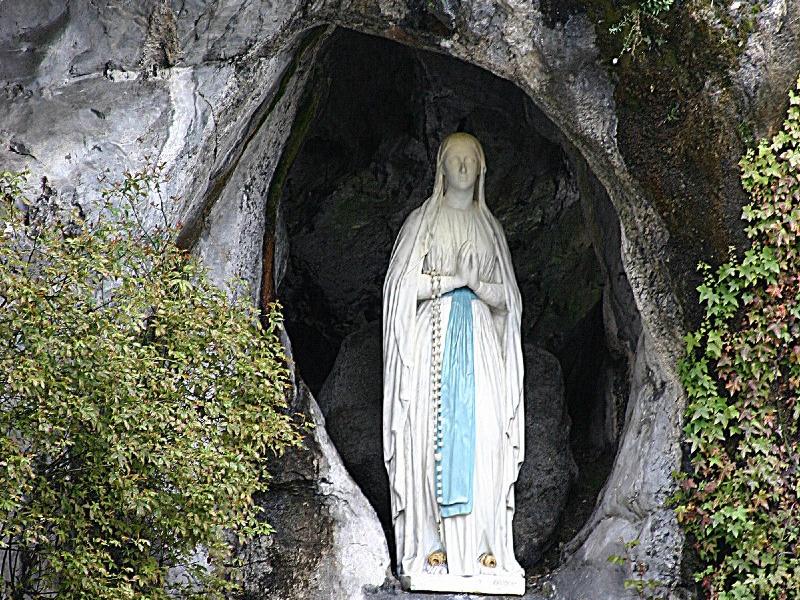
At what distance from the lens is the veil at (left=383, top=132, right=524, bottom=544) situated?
23.0ft

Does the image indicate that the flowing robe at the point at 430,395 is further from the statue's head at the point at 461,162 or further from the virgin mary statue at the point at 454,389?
the statue's head at the point at 461,162

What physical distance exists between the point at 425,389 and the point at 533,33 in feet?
5.46

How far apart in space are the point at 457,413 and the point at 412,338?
0.42 metres

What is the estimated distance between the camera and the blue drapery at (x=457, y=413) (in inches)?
270

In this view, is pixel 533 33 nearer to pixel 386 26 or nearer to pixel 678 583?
pixel 386 26

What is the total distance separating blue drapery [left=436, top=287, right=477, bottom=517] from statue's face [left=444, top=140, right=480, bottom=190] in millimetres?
549

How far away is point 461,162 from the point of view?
7.34 metres

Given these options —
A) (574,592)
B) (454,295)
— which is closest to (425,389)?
(454,295)

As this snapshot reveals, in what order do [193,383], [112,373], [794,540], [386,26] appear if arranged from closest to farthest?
[112,373]
[193,383]
[794,540]
[386,26]

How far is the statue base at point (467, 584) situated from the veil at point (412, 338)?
0.29 meters

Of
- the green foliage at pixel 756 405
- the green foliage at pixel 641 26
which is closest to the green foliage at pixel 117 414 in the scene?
the green foliage at pixel 756 405

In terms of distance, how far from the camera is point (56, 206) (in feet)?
21.1

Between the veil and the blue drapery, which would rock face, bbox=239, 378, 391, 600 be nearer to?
the veil

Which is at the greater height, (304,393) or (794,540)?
(304,393)
